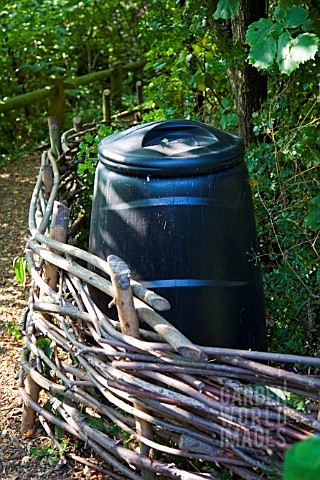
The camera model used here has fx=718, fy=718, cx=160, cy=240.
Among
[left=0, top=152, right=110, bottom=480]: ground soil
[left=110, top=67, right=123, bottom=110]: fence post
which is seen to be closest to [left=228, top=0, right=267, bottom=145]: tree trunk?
[left=0, top=152, right=110, bottom=480]: ground soil

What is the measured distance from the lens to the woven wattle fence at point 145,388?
2283 mm

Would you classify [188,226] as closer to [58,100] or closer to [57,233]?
[57,233]

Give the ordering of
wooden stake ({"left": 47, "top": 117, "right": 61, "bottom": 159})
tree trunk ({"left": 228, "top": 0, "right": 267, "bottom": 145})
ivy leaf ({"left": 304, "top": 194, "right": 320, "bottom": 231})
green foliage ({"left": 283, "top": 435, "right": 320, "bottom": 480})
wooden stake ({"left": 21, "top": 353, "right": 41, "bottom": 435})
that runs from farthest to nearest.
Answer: wooden stake ({"left": 47, "top": 117, "right": 61, "bottom": 159}), tree trunk ({"left": 228, "top": 0, "right": 267, "bottom": 145}), wooden stake ({"left": 21, "top": 353, "right": 41, "bottom": 435}), ivy leaf ({"left": 304, "top": 194, "right": 320, "bottom": 231}), green foliage ({"left": 283, "top": 435, "right": 320, "bottom": 480})

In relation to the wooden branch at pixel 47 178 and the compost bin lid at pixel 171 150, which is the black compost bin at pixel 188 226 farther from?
the wooden branch at pixel 47 178

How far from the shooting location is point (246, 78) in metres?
4.20

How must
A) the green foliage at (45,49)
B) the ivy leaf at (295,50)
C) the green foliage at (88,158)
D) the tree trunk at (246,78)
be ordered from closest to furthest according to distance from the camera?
the ivy leaf at (295,50)
the tree trunk at (246,78)
the green foliage at (88,158)
the green foliage at (45,49)

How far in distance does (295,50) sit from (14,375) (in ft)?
7.34

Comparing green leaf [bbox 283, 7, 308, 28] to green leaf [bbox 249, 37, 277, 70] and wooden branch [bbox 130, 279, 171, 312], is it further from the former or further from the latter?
wooden branch [bbox 130, 279, 171, 312]

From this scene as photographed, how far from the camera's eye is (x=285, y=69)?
263cm

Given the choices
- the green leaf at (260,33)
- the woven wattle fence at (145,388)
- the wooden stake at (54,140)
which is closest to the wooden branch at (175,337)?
the woven wattle fence at (145,388)

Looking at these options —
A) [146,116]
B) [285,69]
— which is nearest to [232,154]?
[285,69]

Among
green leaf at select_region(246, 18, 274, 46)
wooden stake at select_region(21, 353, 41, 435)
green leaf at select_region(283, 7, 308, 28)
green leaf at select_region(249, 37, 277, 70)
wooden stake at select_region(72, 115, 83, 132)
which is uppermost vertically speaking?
green leaf at select_region(283, 7, 308, 28)

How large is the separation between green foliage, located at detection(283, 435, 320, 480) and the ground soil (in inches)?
81.6

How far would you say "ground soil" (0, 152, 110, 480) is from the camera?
9.88ft
